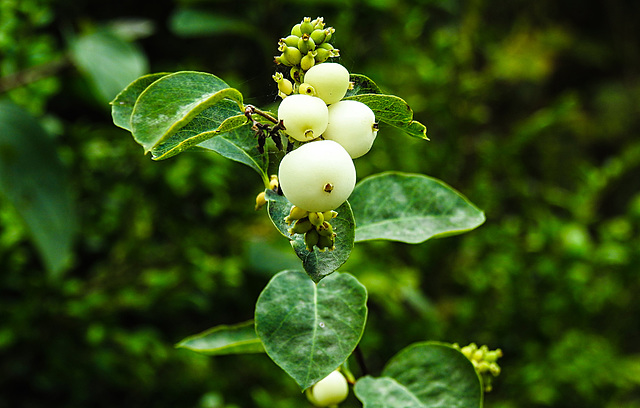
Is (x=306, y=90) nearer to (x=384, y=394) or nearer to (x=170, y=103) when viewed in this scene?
(x=170, y=103)

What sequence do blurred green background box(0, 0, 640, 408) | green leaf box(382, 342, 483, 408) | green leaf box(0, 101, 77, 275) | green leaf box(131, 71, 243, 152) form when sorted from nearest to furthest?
1. green leaf box(131, 71, 243, 152)
2. green leaf box(382, 342, 483, 408)
3. green leaf box(0, 101, 77, 275)
4. blurred green background box(0, 0, 640, 408)

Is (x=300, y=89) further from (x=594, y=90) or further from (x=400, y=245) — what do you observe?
(x=594, y=90)

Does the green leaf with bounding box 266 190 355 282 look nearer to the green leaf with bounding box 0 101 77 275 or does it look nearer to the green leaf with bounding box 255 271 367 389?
the green leaf with bounding box 255 271 367 389

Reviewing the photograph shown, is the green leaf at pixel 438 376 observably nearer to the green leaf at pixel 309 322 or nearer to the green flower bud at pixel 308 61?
the green leaf at pixel 309 322

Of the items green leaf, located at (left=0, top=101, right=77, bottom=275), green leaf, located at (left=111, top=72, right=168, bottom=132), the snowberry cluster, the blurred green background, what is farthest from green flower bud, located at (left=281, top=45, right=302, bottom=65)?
green leaf, located at (left=0, top=101, right=77, bottom=275)

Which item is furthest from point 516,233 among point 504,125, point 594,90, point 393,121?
point 594,90

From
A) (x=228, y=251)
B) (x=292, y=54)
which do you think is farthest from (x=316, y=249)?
(x=228, y=251)

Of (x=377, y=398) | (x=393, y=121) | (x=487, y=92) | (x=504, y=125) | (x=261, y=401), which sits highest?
(x=393, y=121)

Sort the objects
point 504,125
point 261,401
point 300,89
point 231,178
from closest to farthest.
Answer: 1. point 300,89
2. point 261,401
3. point 231,178
4. point 504,125
